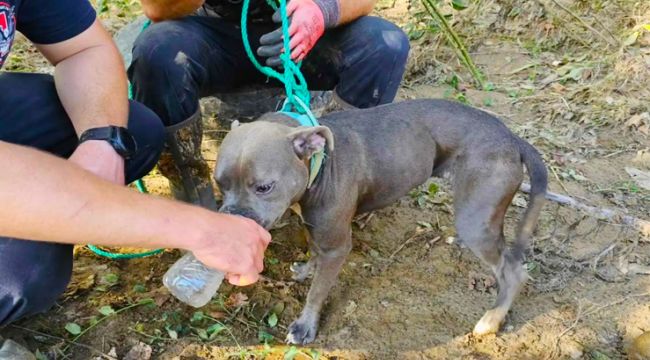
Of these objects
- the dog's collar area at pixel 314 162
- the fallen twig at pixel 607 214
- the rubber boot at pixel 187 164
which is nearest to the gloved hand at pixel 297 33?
the dog's collar area at pixel 314 162

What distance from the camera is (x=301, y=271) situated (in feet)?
12.0

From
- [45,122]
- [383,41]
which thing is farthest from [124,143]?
[383,41]

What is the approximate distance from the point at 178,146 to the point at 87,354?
1.25 metres

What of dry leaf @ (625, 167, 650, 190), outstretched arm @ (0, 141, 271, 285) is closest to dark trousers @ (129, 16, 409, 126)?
outstretched arm @ (0, 141, 271, 285)

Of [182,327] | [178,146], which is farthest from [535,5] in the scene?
[182,327]

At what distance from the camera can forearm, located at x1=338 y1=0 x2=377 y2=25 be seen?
11.7ft

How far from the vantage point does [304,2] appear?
331cm

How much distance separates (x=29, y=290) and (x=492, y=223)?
87.9 inches

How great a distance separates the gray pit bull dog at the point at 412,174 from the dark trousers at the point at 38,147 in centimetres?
53

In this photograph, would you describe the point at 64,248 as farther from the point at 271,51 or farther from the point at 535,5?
the point at 535,5

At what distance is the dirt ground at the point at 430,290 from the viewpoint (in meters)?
3.17

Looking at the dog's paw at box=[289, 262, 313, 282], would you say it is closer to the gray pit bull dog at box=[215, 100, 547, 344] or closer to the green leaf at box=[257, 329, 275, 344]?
the gray pit bull dog at box=[215, 100, 547, 344]

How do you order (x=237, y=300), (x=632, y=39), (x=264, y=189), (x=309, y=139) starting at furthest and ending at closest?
(x=632, y=39)
(x=237, y=300)
(x=309, y=139)
(x=264, y=189)

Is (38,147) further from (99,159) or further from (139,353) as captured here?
(139,353)
